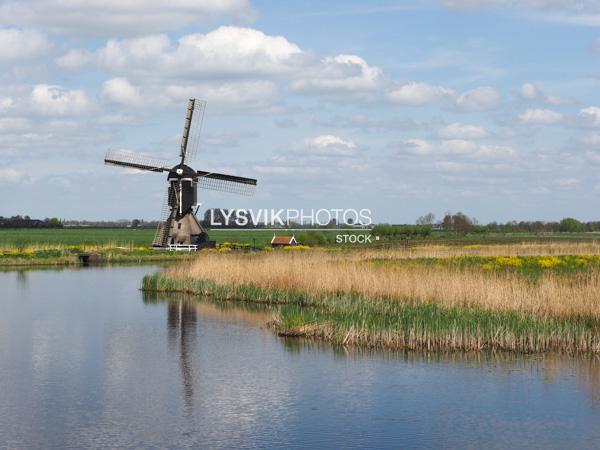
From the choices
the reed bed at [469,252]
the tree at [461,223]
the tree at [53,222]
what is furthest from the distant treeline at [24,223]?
the reed bed at [469,252]

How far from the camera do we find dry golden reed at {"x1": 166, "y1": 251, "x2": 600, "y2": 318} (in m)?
19.7

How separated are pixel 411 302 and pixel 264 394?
8945 mm

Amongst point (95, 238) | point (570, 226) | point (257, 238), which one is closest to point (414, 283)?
point (257, 238)

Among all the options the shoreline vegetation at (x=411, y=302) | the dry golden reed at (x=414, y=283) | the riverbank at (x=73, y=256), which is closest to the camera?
the shoreline vegetation at (x=411, y=302)

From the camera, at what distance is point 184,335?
20422mm

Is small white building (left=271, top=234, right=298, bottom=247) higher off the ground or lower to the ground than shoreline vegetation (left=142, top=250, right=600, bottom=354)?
higher

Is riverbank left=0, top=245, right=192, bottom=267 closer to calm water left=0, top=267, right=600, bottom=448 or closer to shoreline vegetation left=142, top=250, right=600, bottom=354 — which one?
shoreline vegetation left=142, top=250, right=600, bottom=354

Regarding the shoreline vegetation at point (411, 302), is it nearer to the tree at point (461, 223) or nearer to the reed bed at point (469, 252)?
the reed bed at point (469, 252)

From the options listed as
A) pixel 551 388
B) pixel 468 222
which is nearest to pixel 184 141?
pixel 551 388

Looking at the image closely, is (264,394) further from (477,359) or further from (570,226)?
(570,226)

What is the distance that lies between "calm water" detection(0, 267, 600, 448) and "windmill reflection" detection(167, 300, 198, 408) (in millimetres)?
68

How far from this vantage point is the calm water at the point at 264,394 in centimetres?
1148

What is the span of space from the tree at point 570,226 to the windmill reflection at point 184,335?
307 ft

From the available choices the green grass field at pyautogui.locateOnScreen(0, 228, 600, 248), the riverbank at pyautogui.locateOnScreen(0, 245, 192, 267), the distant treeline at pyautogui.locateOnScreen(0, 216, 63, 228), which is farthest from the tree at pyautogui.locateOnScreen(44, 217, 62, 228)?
the riverbank at pyautogui.locateOnScreen(0, 245, 192, 267)
